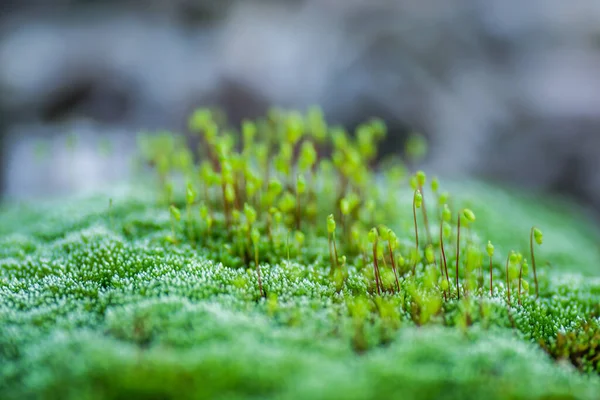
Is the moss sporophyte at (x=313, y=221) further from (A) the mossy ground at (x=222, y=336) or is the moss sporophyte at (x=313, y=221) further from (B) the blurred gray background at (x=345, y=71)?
(B) the blurred gray background at (x=345, y=71)

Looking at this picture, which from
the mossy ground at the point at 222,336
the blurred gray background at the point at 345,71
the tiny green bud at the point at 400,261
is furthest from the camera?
the blurred gray background at the point at 345,71

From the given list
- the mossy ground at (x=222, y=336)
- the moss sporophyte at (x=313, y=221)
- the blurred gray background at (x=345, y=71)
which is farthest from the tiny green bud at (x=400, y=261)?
the blurred gray background at (x=345, y=71)

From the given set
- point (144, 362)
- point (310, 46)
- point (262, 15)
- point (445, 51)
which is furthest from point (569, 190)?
point (144, 362)

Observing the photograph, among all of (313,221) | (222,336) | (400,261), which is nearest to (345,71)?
(313,221)

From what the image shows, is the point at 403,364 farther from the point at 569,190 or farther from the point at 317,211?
the point at 569,190

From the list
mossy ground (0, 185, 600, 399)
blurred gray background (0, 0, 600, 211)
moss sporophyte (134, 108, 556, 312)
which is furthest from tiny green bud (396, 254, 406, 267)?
blurred gray background (0, 0, 600, 211)
